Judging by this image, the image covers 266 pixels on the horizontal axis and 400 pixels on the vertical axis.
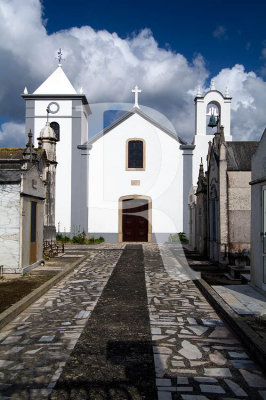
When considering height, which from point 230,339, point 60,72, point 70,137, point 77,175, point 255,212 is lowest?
point 230,339

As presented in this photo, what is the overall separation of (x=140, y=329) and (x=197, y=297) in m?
2.59

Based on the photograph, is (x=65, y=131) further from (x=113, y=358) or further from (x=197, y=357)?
(x=197, y=357)

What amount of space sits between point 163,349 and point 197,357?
1.49 ft

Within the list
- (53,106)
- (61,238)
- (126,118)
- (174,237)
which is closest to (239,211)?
(174,237)

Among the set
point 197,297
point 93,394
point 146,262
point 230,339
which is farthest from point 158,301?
point 146,262

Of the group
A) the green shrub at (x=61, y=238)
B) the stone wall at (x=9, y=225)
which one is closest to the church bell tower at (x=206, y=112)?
the green shrub at (x=61, y=238)

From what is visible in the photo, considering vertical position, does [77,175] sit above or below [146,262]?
above

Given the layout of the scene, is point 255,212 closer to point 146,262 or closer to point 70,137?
point 146,262

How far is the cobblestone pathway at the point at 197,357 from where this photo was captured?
3596mm

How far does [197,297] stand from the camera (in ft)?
25.4

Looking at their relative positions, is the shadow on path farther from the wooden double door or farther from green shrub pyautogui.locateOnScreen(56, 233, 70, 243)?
the wooden double door

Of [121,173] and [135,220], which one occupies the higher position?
[121,173]

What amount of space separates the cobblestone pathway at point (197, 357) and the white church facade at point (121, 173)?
15384 mm

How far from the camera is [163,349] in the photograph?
4.68 meters
